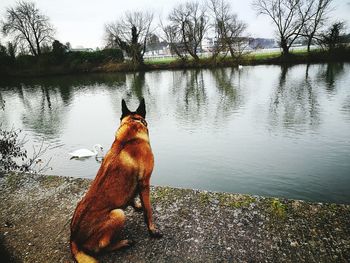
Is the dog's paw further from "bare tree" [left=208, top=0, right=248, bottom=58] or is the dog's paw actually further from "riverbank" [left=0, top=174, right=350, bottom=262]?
"bare tree" [left=208, top=0, right=248, bottom=58]

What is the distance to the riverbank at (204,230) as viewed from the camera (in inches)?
102

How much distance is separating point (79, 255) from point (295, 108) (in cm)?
1495

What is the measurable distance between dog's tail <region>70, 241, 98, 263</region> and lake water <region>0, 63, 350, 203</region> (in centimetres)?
542

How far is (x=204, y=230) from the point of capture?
2912mm

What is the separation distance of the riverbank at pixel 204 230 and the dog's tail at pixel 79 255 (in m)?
0.15

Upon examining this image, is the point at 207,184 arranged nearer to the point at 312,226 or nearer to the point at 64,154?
the point at 312,226

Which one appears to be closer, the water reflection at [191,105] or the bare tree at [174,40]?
the water reflection at [191,105]

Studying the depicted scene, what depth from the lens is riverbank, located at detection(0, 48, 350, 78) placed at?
40188 millimetres

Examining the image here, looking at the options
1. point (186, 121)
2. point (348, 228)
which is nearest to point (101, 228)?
point (348, 228)

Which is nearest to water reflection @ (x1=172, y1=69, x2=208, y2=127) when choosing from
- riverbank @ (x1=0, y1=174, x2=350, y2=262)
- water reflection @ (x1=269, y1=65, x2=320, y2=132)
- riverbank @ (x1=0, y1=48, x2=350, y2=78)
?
water reflection @ (x1=269, y1=65, x2=320, y2=132)

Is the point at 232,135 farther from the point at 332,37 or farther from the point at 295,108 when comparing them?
the point at 332,37

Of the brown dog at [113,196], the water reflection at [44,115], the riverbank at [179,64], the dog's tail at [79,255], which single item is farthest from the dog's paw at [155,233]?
the riverbank at [179,64]

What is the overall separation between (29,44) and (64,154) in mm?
54523

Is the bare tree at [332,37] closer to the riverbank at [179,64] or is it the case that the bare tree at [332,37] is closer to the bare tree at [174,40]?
the riverbank at [179,64]
